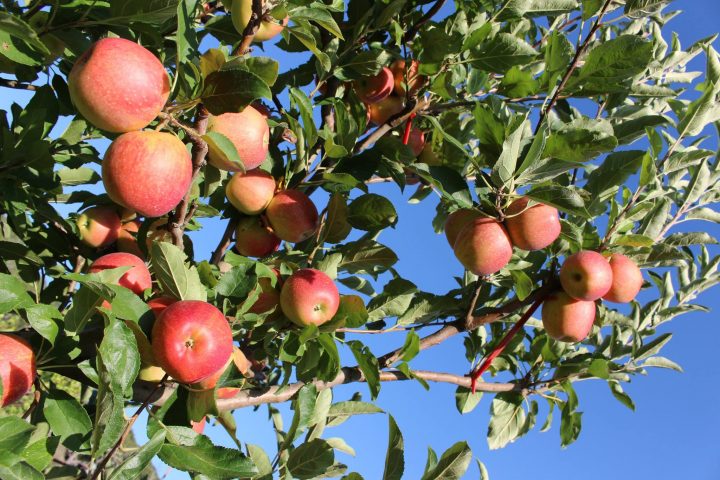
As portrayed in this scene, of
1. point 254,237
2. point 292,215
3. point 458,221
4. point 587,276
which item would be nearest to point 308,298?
point 292,215

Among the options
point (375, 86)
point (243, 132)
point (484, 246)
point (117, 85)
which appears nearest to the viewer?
point (117, 85)

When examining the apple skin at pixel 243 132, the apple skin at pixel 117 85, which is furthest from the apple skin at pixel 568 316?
the apple skin at pixel 117 85

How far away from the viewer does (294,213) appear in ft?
5.96

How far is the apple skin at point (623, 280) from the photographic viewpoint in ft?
6.07

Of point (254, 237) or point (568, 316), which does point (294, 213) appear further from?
point (568, 316)

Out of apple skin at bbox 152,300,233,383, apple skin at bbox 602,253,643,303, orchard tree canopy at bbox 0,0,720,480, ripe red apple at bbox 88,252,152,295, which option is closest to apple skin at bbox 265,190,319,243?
orchard tree canopy at bbox 0,0,720,480

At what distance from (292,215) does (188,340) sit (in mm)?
643

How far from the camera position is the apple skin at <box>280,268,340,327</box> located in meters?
1.57

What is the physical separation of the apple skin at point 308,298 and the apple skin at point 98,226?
696mm

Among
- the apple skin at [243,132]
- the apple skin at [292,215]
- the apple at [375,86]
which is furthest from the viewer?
the apple at [375,86]

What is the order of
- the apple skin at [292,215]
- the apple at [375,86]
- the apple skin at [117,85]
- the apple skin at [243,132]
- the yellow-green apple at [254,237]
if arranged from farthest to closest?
the apple at [375,86] < the yellow-green apple at [254,237] < the apple skin at [292,215] < the apple skin at [243,132] < the apple skin at [117,85]

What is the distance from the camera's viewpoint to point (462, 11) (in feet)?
6.58

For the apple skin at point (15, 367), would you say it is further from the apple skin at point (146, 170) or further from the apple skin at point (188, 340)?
the apple skin at point (146, 170)

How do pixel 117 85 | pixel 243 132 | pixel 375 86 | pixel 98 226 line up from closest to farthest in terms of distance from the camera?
pixel 117 85
pixel 243 132
pixel 98 226
pixel 375 86
